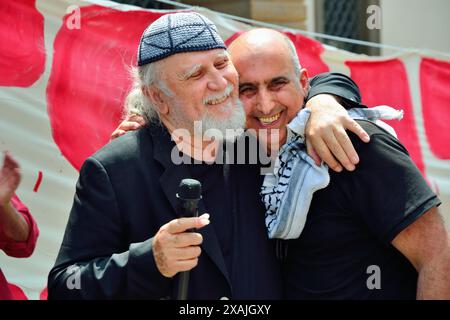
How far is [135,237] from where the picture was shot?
219cm

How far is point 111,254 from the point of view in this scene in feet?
7.05

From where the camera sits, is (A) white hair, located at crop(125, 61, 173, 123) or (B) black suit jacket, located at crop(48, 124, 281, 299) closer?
(B) black suit jacket, located at crop(48, 124, 281, 299)

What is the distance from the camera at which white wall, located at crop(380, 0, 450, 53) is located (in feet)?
29.5

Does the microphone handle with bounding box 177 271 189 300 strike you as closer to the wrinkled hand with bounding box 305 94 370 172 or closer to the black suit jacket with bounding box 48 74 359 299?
the black suit jacket with bounding box 48 74 359 299

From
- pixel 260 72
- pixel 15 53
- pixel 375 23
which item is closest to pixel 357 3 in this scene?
pixel 375 23

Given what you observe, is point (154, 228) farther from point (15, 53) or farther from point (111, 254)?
point (15, 53)

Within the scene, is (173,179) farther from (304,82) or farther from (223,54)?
(304,82)

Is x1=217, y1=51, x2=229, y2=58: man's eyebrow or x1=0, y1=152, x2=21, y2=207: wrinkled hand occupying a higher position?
x1=217, y1=51, x2=229, y2=58: man's eyebrow

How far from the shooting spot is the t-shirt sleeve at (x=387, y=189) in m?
2.04

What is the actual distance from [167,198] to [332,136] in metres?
0.52

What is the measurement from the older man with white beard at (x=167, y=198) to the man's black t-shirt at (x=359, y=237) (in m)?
0.12

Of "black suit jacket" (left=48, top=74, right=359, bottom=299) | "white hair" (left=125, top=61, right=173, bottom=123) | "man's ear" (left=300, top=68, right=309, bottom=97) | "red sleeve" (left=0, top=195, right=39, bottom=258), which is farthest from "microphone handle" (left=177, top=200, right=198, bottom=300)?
"red sleeve" (left=0, top=195, right=39, bottom=258)

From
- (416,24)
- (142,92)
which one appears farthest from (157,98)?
(416,24)
